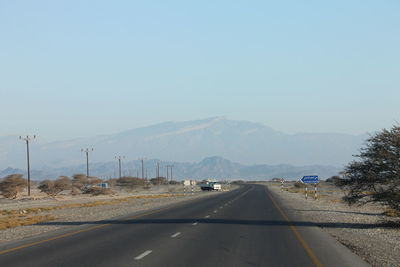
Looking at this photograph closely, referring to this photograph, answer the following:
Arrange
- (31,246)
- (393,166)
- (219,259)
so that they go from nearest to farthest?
(219,259) → (31,246) → (393,166)

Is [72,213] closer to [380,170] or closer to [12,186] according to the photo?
[380,170]

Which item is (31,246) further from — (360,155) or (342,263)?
(360,155)

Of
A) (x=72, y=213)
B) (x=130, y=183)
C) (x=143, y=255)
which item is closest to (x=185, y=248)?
(x=143, y=255)

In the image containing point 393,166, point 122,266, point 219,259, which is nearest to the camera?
point 122,266

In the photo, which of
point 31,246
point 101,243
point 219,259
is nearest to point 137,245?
point 101,243

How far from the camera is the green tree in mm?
23797

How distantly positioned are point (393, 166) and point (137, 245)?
10.5 metres

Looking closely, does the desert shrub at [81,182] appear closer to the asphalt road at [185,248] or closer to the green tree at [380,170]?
the asphalt road at [185,248]

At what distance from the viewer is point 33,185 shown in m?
180

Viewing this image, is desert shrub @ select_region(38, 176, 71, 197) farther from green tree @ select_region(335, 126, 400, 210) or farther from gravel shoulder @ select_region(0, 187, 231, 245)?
green tree @ select_region(335, 126, 400, 210)

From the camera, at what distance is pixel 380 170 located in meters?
24.4

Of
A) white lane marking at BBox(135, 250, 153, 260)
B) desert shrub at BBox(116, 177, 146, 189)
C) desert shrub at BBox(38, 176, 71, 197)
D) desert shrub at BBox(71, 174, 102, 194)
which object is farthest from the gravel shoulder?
desert shrub at BBox(116, 177, 146, 189)

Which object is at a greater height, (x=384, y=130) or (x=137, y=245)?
(x=384, y=130)

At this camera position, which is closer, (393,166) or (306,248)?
(306,248)
